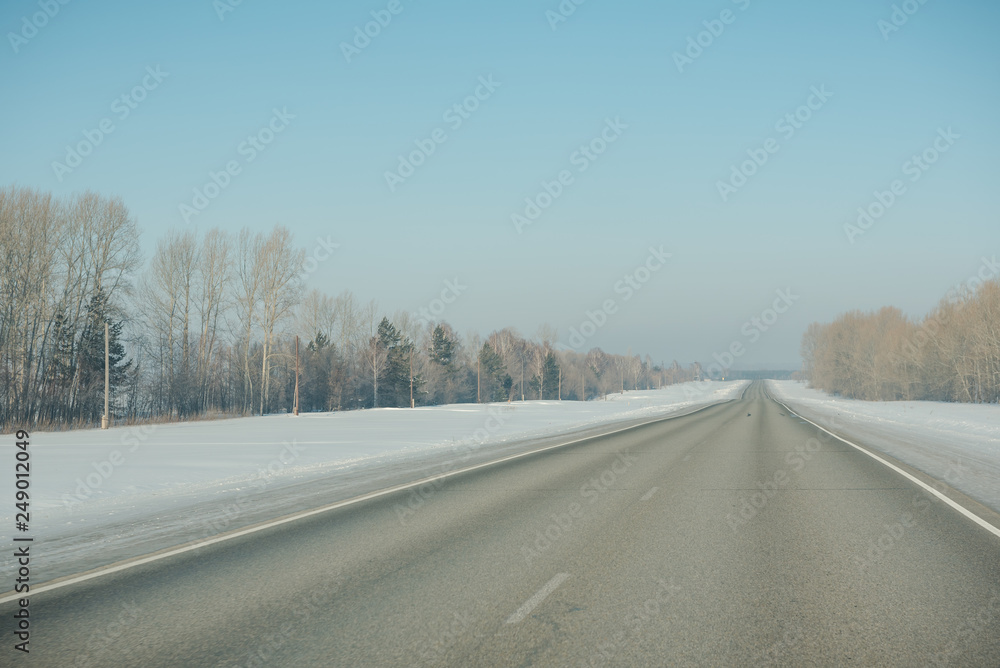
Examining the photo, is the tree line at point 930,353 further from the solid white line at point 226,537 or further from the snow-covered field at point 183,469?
the solid white line at point 226,537

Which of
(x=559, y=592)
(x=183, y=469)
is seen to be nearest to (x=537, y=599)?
(x=559, y=592)

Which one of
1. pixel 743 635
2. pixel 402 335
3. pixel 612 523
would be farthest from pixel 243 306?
pixel 743 635

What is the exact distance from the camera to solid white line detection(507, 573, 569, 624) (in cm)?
488

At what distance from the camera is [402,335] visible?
95812 mm

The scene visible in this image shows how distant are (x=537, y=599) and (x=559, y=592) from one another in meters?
0.28

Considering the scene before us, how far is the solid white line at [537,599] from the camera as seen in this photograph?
488 cm

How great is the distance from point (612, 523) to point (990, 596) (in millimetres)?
4121

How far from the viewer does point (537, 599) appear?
5293 mm

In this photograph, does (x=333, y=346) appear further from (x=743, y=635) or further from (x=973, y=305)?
(x=743, y=635)

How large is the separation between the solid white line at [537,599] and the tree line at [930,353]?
251ft

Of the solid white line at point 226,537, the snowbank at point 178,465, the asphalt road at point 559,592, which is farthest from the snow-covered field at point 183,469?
the asphalt road at point 559,592

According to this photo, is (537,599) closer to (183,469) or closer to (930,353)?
(183,469)

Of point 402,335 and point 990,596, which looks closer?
point 990,596

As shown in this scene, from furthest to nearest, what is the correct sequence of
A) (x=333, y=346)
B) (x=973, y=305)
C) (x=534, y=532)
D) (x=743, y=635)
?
1. (x=333, y=346)
2. (x=973, y=305)
3. (x=534, y=532)
4. (x=743, y=635)
